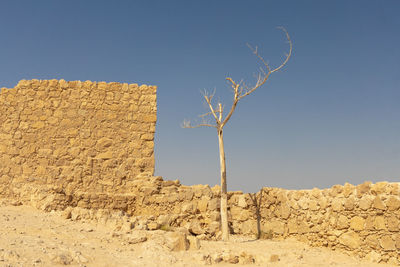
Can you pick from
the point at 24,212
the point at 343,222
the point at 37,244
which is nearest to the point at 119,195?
the point at 24,212

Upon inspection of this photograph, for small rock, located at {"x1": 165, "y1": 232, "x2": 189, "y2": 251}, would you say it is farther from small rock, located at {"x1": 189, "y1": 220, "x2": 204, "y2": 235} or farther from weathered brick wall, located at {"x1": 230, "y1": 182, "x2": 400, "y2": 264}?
weathered brick wall, located at {"x1": 230, "y1": 182, "x2": 400, "y2": 264}

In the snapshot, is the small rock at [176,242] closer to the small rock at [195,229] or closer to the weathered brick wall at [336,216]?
the small rock at [195,229]

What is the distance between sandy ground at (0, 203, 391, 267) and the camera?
5504 millimetres

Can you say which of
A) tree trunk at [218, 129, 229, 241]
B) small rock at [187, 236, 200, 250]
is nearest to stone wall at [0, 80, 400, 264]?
tree trunk at [218, 129, 229, 241]

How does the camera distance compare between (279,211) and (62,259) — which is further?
(279,211)

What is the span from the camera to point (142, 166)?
10.5 m

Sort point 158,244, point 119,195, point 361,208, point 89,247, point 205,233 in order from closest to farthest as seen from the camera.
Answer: point 89,247
point 158,244
point 361,208
point 205,233
point 119,195

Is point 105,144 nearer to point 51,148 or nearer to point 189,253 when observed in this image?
point 51,148

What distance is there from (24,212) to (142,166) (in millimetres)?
3146

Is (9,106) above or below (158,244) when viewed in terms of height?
above

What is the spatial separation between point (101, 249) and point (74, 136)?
4.79 m

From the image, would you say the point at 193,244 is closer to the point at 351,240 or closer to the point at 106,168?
the point at 351,240

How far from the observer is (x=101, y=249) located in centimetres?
638

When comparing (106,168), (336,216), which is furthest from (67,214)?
(336,216)
